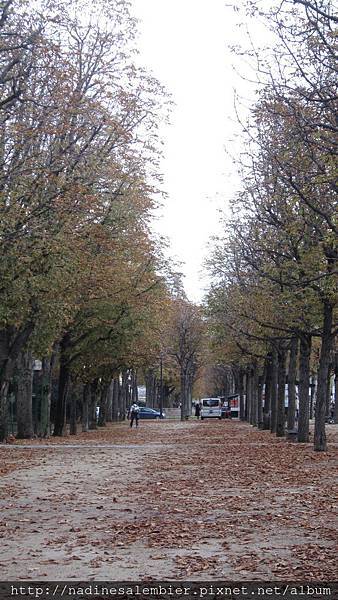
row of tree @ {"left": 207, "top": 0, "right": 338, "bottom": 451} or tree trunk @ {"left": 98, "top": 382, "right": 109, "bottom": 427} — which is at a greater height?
row of tree @ {"left": 207, "top": 0, "right": 338, "bottom": 451}

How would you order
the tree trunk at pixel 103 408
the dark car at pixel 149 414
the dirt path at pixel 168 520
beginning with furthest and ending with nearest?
the dark car at pixel 149 414 → the tree trunk at pixel 103 408 → the dirt path at pixel 168 520

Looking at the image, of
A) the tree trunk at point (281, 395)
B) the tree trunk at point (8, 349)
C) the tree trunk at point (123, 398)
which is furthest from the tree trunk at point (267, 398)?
the tree trunk at point (123, 398)

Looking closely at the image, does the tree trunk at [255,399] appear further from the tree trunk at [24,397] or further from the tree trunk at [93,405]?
the tree trunk at [24,397]

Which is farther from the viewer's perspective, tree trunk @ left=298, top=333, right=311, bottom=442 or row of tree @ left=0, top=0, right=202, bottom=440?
tree trunk @ left=298, top=333, right=311, bottom=442

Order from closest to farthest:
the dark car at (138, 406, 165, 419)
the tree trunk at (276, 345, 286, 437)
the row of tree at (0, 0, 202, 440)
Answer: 1. the row of tree at (0, 0, 202, 440)
2. the tree trunk at (276, 345, 286, 437)
3. the dark car at (138, 406, 165, 419)

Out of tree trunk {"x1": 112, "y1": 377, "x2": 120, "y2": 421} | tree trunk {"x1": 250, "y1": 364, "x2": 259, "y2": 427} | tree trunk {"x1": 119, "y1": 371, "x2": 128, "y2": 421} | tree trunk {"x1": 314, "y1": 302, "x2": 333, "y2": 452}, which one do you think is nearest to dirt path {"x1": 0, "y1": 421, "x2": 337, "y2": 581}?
tree trunk {"x1": 314, "y1": 302, "x2": 333, "y2": 452}

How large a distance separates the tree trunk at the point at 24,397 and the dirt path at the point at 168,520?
46.8ft

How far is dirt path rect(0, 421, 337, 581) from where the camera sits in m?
8.92

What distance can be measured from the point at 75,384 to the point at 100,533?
40.2m

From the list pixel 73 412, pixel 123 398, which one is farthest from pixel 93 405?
pixel 123 398

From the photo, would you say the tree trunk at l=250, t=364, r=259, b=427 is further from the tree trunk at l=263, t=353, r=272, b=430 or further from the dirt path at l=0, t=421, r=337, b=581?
the dirt path at l=0, t=421, r=337, b=581

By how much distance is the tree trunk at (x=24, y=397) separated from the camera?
37.1 meters

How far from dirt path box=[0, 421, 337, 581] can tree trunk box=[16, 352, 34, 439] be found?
14.3m

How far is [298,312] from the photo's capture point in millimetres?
27969
